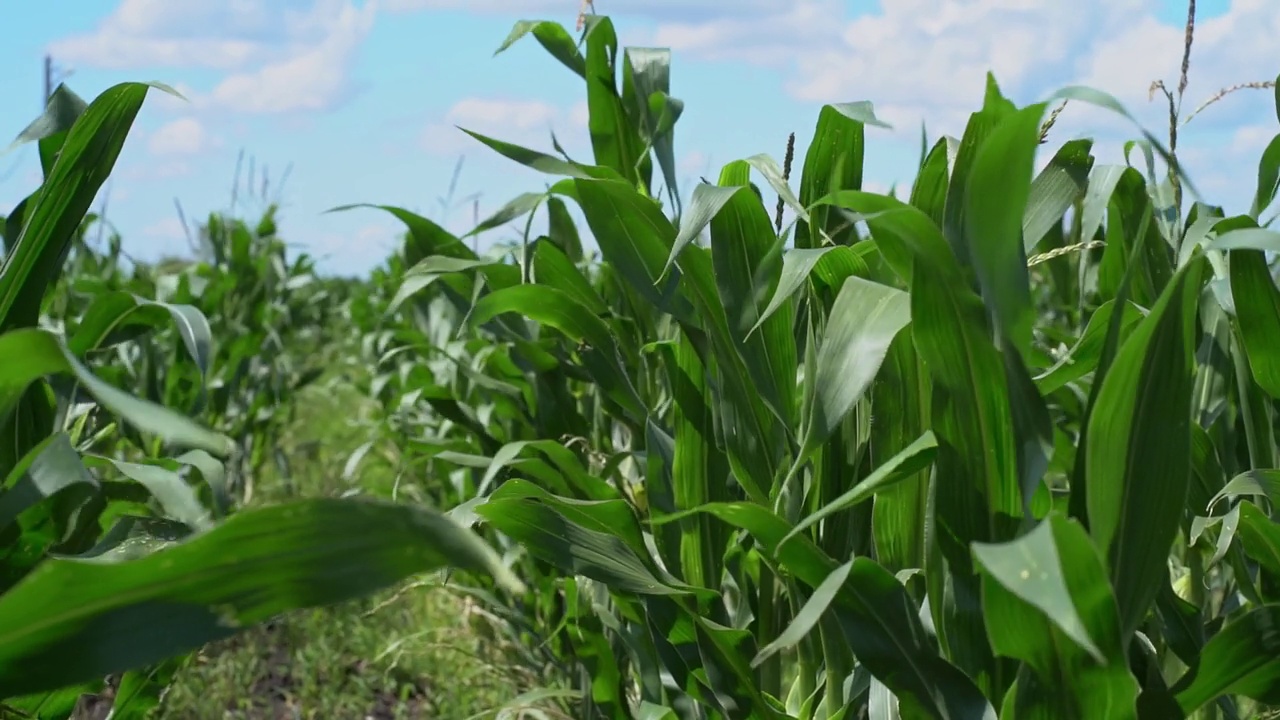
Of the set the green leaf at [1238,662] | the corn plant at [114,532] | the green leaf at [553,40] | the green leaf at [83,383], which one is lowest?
the green leaf at [1238,662]

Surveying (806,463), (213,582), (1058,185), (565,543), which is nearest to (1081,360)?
(1058,185)

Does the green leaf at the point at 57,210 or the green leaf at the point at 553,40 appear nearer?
the green leaf at the point at 57,210

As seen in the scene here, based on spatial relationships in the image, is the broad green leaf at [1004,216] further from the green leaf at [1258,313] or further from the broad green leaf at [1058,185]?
the green leaf at [1258,313]

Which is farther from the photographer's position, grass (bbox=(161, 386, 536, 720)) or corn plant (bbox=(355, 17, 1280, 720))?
grass (bbox=(161, 386, 536, 720))

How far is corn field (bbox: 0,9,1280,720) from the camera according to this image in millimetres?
576

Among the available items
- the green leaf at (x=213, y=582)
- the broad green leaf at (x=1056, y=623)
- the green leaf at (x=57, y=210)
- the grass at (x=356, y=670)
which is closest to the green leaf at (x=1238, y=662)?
the broad green leaf at (x=1056, y=623)

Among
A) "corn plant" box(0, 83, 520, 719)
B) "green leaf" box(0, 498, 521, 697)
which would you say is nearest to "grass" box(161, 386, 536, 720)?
"corn plant" box(0, 83, 520, 719)

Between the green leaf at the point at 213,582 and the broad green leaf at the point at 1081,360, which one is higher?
the broad green leaf at the point at 1081,360

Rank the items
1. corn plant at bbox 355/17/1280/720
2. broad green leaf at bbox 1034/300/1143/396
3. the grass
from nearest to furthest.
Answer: corn plant at bbox 355/17/1280/720, broad green leaf at bbox 1034/300/1143/396, the grass

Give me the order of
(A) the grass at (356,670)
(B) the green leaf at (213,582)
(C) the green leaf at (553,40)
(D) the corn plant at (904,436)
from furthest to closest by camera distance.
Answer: (A) the grass at (356,670) < (C) the green leaf at (553,40) < (D) the corn plant at (904,436) < (B) the green leaf at (213,582)

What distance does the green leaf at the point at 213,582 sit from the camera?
1.68ft

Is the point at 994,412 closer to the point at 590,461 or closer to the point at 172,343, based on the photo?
the point at 590,461

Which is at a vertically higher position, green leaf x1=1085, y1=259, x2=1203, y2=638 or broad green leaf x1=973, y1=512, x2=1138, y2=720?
green leaf x1=1085, y1=259, x2=1203, y2=638

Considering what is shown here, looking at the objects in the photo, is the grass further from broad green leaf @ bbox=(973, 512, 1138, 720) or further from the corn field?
broad green leaf @ bbox=(973, 512, 1138, 720)
